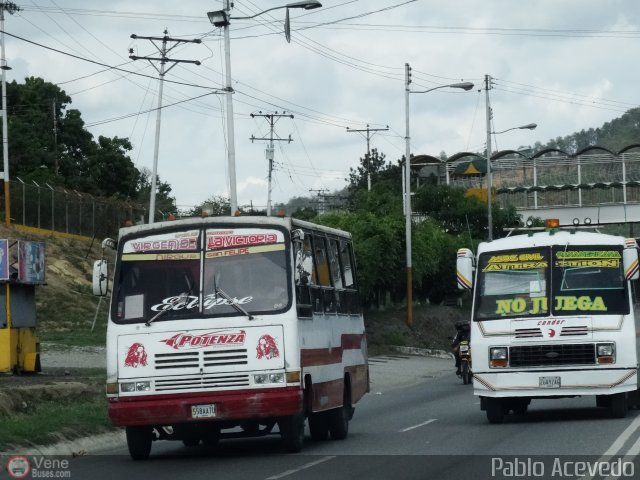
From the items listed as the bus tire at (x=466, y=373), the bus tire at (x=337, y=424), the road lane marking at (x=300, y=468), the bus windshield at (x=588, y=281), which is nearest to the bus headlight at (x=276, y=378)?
the road lane marking at (x=300, y=468)

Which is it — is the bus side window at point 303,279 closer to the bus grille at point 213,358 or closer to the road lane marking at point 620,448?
the bus grille at point 213,358

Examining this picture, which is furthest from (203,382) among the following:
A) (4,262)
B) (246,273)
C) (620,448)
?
(4,262)

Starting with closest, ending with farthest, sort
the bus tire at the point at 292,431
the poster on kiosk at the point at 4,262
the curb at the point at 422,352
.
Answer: the bus tire at the point at 292,431 → the poster on kiosk at the point at 4,262 → the curb at the point at 422,352

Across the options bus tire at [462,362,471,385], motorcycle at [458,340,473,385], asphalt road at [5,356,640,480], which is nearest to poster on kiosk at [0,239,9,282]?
asphalt road at [5,356,640,480]

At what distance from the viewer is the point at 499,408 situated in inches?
787

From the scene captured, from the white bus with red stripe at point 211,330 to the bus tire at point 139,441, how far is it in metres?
0.01

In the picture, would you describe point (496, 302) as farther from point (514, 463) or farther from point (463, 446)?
point (514, 463)

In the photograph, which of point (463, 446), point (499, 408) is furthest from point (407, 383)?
point (463, 446)

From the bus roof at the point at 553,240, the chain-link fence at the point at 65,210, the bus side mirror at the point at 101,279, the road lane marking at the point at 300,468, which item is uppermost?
the chain-link fence at the point at 65,210

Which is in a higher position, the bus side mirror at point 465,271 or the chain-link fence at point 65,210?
the chain-link fence at point 65,210

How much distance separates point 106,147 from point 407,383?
42.5 meters

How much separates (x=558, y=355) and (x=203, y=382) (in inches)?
253

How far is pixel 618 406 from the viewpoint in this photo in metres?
19.5

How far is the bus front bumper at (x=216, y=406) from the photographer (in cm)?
1530
